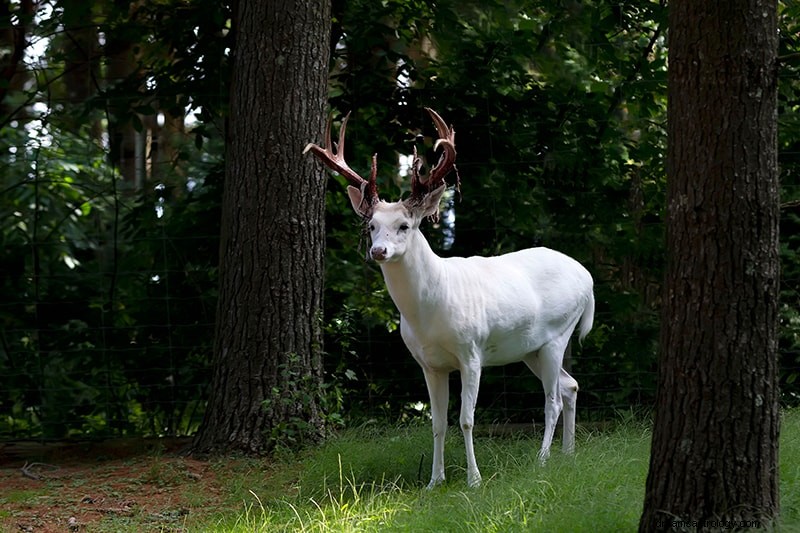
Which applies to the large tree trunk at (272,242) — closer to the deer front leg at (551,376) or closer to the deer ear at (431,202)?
the deer ear at (431,202)

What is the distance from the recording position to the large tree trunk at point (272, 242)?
21.2 feet

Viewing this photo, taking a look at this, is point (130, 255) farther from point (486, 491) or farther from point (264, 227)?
point (486, 491)

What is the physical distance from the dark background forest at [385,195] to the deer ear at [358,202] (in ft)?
5.01

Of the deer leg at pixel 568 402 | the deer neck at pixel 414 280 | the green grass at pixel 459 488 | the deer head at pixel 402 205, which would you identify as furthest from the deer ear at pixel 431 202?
the deer leg at pixel 568 402

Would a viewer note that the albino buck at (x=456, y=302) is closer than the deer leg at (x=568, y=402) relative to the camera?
Yes

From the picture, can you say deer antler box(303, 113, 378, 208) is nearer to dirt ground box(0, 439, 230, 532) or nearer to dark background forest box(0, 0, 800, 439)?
dark background forest box(0, 0, 800, 439)

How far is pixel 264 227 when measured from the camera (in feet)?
21.4

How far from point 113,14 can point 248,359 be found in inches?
114

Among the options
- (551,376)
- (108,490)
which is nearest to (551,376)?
(551,376)

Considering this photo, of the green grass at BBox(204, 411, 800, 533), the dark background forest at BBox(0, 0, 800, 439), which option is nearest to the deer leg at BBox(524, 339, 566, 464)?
the green grass at BBox(204, 411, 800, 533)

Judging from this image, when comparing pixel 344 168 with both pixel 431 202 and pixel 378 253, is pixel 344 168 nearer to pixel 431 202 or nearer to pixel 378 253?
pixel 431 202

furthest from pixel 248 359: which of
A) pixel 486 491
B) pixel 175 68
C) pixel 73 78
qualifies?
pixel 73 78

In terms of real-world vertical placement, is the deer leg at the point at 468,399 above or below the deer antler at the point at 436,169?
below

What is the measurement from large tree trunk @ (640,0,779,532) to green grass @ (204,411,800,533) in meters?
0.30
